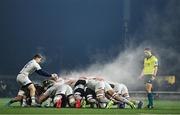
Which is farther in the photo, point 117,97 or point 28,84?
point 28,84

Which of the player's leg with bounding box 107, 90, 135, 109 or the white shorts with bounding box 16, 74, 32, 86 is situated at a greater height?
the white shorts with bounding box 16, 74, 32, 86

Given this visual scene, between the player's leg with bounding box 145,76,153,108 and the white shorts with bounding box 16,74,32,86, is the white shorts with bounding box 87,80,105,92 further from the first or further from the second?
the player's leg with bounding box 145,76,153,108

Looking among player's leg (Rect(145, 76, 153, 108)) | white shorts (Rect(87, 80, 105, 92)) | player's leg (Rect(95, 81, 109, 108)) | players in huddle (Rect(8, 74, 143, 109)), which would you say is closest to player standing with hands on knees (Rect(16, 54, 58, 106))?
players in huddle (Rect(8, 74, 143, 109))

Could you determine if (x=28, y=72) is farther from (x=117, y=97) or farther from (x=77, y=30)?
(x=77, y=30)

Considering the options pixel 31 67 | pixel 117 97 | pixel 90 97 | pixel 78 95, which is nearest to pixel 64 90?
pixel 78 95

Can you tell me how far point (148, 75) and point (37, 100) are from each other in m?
3.24

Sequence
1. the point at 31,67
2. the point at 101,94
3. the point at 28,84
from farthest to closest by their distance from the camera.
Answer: the point at 31,67 < the point at 28,84 < the point at 101,94

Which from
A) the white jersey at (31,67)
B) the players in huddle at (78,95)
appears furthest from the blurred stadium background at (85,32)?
the players in huddle at (78,95)

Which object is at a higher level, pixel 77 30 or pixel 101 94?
pixel 77 30

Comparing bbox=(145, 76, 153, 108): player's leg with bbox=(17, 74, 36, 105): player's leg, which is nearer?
bbox=(17, 74, 36, 105): player's leg

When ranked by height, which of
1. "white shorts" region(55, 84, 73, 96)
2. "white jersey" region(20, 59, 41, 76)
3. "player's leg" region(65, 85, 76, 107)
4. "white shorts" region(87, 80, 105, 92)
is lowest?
"player's leg" region(65, 85, 76, 107)

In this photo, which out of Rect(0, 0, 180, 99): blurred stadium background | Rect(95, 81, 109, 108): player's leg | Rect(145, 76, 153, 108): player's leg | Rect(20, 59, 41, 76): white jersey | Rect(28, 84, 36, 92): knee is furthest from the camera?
Rect(0, 0, 180, 99): blurred stadium background

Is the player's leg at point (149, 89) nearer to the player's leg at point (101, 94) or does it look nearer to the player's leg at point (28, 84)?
the player's leg at point (101, 94)

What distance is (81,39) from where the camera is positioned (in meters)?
31.4
